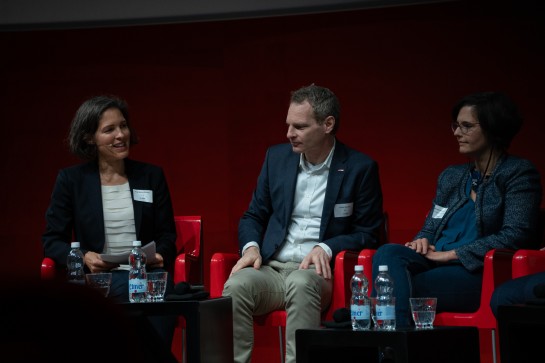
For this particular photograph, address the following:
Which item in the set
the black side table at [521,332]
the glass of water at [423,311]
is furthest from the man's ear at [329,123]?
the black side table at [521,332]

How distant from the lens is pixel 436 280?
11.1ft

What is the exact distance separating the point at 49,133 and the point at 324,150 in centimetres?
228

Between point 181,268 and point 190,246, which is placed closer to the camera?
point 181,268

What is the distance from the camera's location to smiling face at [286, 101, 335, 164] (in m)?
3.82

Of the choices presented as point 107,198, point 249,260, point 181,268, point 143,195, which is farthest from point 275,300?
point 107,198

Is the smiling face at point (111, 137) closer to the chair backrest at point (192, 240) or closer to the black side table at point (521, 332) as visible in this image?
the chair backrest at point (192, 240)

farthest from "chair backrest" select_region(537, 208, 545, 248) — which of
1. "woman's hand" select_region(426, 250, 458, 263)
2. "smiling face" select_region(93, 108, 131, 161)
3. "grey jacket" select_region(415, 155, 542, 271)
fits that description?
"smiling face" select_region(93, 108, 131, 161)

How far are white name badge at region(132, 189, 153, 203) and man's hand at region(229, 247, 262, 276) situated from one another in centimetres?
60

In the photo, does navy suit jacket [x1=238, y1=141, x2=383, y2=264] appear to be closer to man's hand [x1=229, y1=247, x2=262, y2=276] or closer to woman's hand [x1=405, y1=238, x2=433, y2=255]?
man's hand [x1=229, y1=247, x2=262, y2=276]

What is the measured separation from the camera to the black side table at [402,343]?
2562mm

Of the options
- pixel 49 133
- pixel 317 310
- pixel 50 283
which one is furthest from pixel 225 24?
pixel 50 283

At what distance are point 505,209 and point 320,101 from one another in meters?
1.03

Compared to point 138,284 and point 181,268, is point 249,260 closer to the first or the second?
point 181,268

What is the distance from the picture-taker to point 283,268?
12.4 ft
